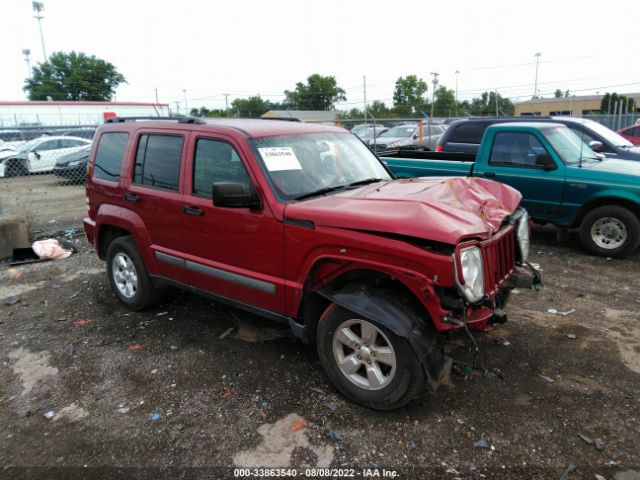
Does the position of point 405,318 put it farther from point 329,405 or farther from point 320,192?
point 320,192

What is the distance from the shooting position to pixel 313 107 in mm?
66062

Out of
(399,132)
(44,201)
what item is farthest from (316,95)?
(44,201)

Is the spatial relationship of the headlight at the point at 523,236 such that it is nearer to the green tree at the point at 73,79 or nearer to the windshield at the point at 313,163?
the windshield at the point at 313,163

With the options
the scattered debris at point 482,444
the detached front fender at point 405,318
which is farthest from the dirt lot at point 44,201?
the scattered debris at point 482,444

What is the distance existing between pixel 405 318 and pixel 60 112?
38.7 metres

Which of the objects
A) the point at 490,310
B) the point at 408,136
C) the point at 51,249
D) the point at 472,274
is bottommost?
the point at 51,249

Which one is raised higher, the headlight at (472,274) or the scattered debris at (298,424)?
the headlight at (472,274)

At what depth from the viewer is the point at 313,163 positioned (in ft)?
12.5

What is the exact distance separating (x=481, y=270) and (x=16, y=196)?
14046 millimetres

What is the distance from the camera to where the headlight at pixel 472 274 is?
2.70m

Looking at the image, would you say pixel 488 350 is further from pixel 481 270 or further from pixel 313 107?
pixel 313 107

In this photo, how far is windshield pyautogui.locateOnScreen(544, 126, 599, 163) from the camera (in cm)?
670

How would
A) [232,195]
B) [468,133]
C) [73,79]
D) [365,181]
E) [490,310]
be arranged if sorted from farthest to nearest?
1. [73,79]
2. [468,133]
3. [365,181]
4. [232,195]
5. [490,310]

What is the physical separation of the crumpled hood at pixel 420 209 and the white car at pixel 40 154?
17.0 meters
